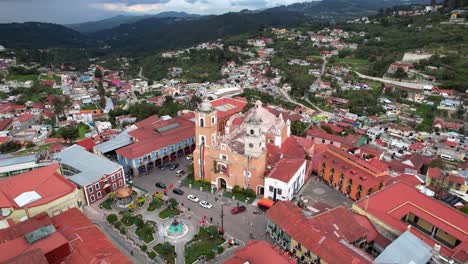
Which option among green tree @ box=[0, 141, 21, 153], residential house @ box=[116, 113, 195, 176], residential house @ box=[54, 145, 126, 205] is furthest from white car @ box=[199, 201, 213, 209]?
green tree @ box=[0, 141, 21, 153]

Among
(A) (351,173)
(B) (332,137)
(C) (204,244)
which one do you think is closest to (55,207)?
(C) (204,244)

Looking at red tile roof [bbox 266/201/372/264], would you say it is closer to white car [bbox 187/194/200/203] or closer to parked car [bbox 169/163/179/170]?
white car [bbox 187/194/200/203]

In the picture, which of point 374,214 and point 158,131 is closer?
point 374,214

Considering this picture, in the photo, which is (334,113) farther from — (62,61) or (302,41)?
(62,61)

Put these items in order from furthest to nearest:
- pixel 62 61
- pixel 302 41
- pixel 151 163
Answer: pixel 62 61 → pixel 302 41 → pixel 151 163

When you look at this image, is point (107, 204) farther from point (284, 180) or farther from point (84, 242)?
point (284, 180)

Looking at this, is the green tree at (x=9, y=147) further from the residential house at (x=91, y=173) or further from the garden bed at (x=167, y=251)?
the garden bed at (x=167, y=251)

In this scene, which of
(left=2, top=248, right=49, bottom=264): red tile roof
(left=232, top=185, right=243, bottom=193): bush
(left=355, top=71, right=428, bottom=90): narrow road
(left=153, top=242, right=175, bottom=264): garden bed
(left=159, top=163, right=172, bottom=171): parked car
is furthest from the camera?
(left=355, top=71, right=428, bottom=90): narrow road

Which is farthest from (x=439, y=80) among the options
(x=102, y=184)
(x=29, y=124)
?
(x=29, y=124)
